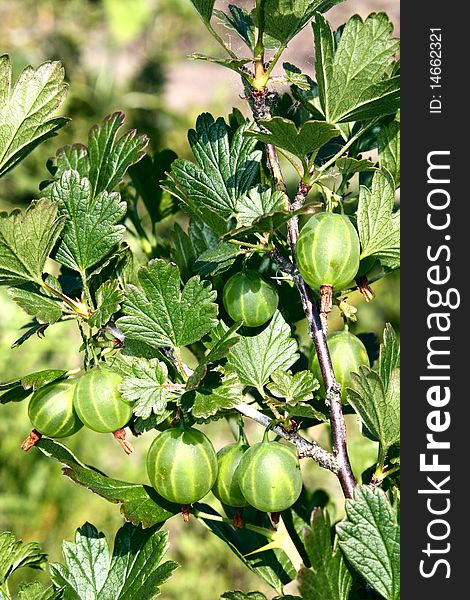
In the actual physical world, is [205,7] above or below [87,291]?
above

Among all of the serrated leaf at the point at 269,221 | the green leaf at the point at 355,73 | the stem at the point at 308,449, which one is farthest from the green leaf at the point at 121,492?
the green leaf at the point at 355,73

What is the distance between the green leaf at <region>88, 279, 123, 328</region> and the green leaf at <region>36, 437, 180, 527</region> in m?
0.10

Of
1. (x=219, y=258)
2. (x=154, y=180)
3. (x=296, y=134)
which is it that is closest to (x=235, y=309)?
(x=219, y=258)

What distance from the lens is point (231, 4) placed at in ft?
2.12

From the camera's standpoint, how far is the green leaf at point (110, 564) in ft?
1.99

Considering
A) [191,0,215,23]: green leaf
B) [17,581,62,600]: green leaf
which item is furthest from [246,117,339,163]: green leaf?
[17,581,62,600]: green leaf

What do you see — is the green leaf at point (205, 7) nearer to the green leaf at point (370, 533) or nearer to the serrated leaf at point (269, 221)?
the serrated leaf at point (269, 221)

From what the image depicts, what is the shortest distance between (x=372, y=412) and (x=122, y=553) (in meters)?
0.24

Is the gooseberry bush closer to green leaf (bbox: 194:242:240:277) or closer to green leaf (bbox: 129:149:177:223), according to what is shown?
green leaf (bbox: 194:242:240:277)

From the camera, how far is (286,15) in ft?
1.77

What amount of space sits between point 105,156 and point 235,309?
0.19 m

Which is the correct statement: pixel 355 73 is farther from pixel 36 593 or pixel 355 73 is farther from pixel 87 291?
pixel 36 593

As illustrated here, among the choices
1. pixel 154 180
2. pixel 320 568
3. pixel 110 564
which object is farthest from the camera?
pixel 154 180

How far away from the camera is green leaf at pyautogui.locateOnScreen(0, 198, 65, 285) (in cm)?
59
